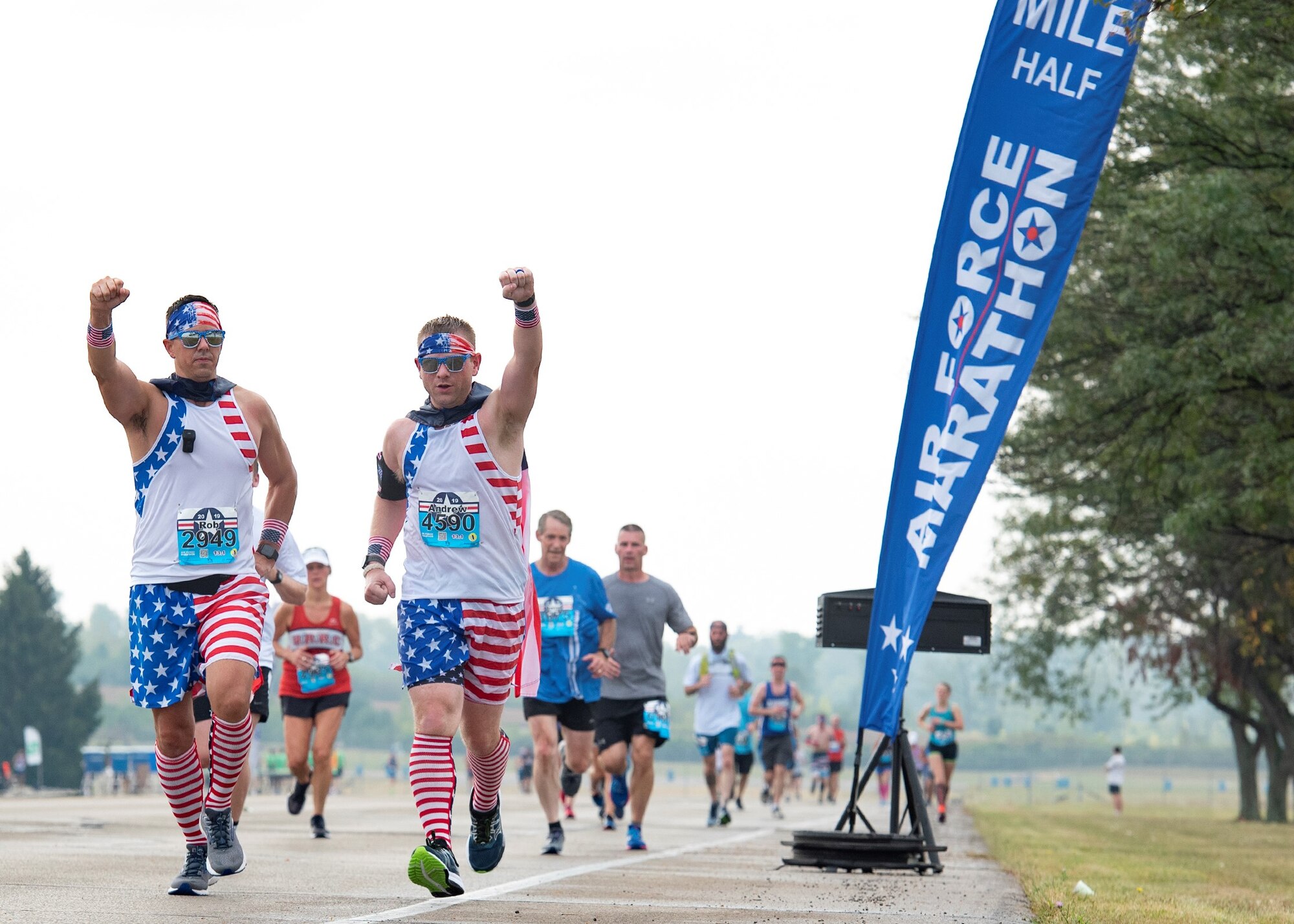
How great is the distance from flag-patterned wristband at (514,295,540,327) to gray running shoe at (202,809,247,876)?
2.60 meters

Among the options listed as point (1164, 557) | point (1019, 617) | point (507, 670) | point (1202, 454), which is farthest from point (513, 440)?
point (1019, 617)

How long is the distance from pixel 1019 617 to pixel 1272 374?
21.8m

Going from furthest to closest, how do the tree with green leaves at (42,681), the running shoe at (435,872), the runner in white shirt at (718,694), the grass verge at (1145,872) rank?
the tree with green leaves at (42,681), the runner in white shirt at (718,694), the grass verge at (1145,872), the running shoe at (435,872)

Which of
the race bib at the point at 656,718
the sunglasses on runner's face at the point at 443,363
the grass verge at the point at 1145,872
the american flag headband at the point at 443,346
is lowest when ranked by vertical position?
the grass verge at the point at 1145,872

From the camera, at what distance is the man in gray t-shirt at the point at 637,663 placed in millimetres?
13164

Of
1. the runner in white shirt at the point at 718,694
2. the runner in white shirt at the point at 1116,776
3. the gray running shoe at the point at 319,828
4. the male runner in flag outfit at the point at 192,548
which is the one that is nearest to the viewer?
the male runner in flag outfit at the point at 192,548

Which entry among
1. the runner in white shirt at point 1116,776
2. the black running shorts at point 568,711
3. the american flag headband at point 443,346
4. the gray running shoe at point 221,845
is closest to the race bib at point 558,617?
the black running shorts at point 568,711

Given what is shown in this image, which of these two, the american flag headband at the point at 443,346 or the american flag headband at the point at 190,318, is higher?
the american flag headband at the point at 190,318

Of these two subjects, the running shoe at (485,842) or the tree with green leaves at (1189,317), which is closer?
the running shoe at (485,842)

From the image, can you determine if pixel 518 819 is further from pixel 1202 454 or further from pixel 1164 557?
pixel 1164 557

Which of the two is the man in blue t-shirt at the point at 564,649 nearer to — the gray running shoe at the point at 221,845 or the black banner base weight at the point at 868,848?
the black banner base weight at the point at 868,848

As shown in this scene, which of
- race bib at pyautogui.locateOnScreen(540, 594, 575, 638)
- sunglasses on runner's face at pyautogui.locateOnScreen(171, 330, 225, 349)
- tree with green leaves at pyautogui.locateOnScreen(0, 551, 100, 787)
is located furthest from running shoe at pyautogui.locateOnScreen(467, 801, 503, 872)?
tree with green leaves at pyautogui.locateOnScreen(0, 551, 100, 787)

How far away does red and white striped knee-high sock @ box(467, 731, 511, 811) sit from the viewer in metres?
7.35

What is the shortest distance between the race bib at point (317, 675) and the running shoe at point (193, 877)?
5703mm
